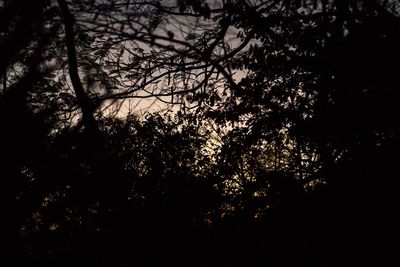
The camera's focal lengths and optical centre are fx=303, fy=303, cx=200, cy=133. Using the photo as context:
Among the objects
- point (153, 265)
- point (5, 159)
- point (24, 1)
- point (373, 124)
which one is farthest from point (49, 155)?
point (153, 265)

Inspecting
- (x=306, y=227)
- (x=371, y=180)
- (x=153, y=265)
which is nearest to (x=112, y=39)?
(x=371, y=180)

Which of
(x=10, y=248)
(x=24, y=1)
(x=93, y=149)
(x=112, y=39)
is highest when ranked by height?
(x=112, y=39)

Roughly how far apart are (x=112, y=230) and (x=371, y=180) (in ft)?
26.6

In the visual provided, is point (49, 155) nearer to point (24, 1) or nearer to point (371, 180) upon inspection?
point (24, 1)

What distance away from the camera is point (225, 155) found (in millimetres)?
9141

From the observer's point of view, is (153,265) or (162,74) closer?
(162,74)

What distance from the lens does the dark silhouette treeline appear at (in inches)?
55.0

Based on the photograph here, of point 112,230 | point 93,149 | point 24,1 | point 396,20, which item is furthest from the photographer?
point 112,230

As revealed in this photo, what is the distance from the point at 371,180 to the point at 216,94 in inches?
160

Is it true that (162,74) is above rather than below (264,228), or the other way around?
above

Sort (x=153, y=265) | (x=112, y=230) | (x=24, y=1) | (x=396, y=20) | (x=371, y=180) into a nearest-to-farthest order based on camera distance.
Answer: (x=24, y=1), (x=396, y=20), (x=371, y=180), (x=112, y=230), (x=153, y=265)

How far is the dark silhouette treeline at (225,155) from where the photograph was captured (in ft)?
4.58

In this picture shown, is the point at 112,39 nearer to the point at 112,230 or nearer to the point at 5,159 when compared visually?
the point at 5,159

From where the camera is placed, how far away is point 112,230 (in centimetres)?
1047
